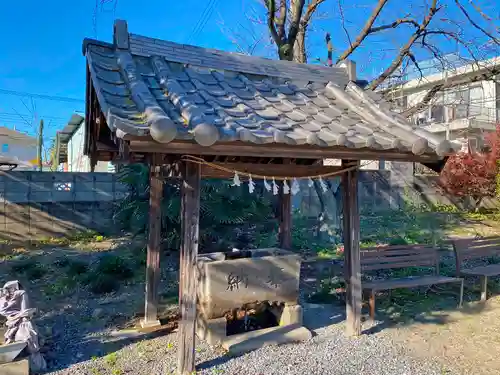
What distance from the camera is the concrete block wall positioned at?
9586 mm

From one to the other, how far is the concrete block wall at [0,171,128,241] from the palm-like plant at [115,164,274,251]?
2.66 m

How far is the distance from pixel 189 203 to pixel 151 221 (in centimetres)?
160

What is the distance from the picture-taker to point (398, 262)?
570cm

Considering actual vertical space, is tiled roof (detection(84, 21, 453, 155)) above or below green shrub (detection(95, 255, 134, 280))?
above

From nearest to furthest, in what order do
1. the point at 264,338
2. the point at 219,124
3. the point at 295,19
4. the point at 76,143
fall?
the point at 219,124 < the point at 264,338 < the point at 295,19 < the point at 76,143

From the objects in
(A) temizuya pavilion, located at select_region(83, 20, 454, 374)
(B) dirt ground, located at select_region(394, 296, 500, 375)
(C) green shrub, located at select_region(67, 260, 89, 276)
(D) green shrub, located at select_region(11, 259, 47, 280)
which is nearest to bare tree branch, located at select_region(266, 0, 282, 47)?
(A) temizuya pavilion, located at select_region(83, 20, 454, 374)

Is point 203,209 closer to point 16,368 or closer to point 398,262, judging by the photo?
point 398,262

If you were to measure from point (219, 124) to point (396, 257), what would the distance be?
12.8ft

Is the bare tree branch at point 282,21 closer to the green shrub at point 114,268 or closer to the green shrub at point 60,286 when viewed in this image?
the green shrub at point 114,268

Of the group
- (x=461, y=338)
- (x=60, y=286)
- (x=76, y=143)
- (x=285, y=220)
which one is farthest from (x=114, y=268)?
(x=76, y=143)

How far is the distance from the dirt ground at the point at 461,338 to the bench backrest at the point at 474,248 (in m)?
0.82

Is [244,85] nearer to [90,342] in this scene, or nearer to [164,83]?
[164,83]

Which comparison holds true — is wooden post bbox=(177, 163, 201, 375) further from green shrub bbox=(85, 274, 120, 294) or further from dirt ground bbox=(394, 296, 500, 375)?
green shrub bbox=(85, 274, 120, 294)

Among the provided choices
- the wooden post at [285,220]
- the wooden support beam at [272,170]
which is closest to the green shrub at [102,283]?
the wooden post at [285,220]
